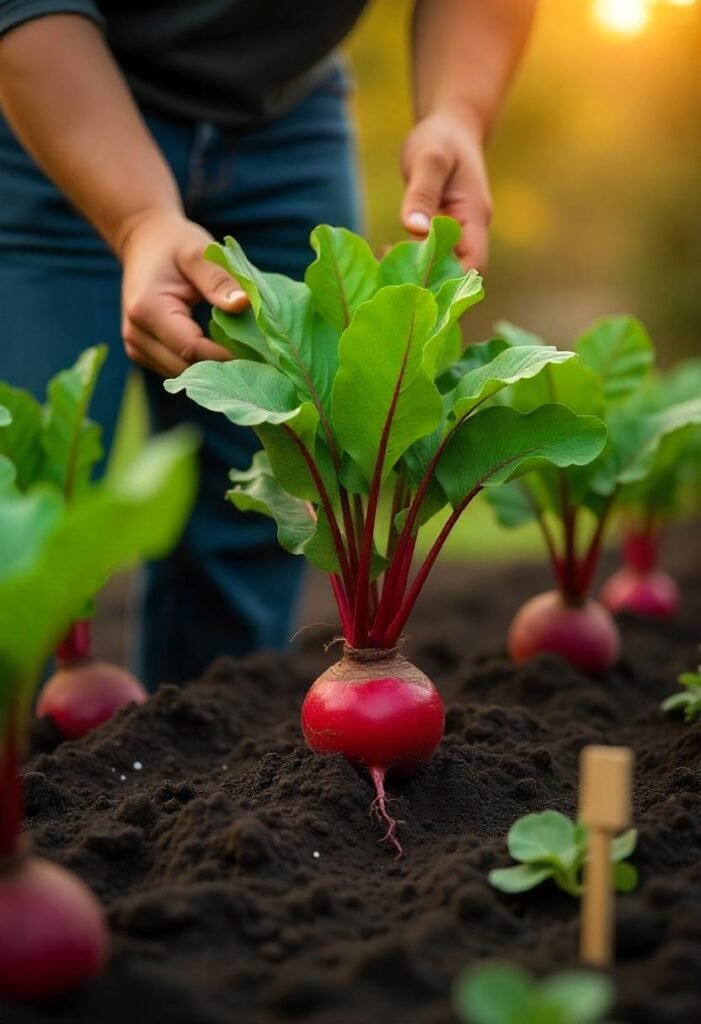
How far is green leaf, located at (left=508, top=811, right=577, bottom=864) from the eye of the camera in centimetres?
132

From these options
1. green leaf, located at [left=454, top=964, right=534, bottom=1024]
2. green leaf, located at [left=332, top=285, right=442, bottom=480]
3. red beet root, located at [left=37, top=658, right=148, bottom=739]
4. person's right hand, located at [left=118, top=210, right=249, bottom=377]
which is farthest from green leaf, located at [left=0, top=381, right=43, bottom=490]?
green leaf, located at [left=454, top=964, right=534, bottom=1024]

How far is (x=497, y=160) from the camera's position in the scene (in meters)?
9.24

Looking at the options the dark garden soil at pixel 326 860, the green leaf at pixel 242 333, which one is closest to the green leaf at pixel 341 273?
the green leaf at pixel 242 333

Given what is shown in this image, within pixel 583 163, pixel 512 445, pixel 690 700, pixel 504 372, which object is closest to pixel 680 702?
pixel 690 700

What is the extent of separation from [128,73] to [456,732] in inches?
59.9

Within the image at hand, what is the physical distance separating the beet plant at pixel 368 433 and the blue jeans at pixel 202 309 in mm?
739

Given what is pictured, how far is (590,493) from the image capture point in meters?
2.38

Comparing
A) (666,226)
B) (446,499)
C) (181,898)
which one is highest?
(446,499)

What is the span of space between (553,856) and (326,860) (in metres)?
0.31

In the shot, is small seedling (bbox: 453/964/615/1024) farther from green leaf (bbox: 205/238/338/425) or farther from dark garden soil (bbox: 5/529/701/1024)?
green leaf (bbox: 205/238/338/425)

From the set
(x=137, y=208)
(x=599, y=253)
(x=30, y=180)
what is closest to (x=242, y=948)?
(x=137, y=208)

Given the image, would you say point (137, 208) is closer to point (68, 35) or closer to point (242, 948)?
point (68, 35)

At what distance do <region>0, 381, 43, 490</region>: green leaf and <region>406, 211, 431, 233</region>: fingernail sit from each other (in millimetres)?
727

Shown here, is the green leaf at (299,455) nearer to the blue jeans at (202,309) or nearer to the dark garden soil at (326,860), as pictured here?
the dark garden soil at (326,860)
